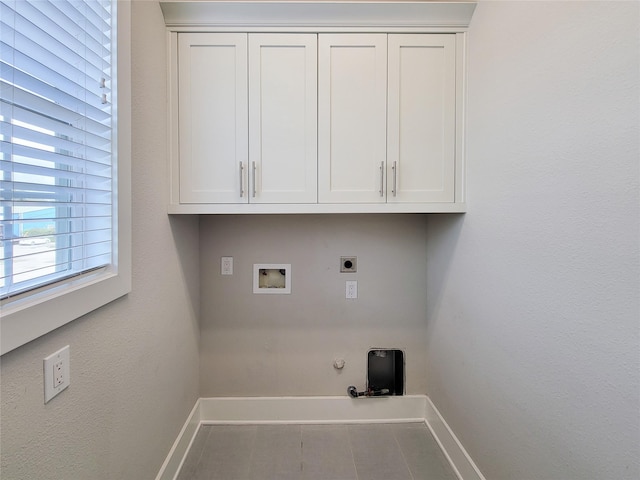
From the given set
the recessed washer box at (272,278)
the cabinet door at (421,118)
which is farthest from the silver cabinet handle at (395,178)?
the recessed washer box at (272,278)

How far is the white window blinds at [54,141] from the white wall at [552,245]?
4.88 feet

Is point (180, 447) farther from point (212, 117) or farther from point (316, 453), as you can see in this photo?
point (212, 117)

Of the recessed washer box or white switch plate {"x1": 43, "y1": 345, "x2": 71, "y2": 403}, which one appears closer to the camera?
white switch plate {"x1": 43, "y1": 345, "x2": 71, "y2": 403}

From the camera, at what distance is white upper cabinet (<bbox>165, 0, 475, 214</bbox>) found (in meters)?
1.50

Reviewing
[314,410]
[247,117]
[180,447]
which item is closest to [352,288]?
[314,410]

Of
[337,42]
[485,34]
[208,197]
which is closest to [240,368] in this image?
[208,197]

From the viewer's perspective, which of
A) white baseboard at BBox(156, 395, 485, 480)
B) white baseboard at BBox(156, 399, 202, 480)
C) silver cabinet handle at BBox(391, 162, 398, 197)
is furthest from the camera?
white baseboard at BBox(156, 395, 485, 480)

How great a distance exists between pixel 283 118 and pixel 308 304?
1.16 m

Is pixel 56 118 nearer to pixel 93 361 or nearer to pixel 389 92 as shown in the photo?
pixel 93 361

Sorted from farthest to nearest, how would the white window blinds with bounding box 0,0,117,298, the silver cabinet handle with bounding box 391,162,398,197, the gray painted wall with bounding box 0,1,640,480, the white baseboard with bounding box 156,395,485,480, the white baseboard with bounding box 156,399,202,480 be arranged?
the white baseboard with bounding box 156,395,485,480, the silver cabinet handle with bounding box 391,162,398,197, the white baseboard with bounding box 156,399,202,480, the gray painted wall with bounding box 0,1,640,480, the white window blinds with bounding box 0,0,117,298

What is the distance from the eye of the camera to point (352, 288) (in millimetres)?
1983

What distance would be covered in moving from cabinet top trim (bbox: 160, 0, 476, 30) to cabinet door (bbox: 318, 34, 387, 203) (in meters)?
0.09

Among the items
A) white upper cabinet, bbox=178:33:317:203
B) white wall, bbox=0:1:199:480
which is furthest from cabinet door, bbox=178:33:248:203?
white wall, bbox=0:1:199:480

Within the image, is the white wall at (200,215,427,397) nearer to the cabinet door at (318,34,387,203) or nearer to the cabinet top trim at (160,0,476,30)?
the cabinet door at (318,34,387,203)
